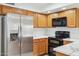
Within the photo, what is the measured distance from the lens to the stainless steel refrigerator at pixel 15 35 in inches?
91.7

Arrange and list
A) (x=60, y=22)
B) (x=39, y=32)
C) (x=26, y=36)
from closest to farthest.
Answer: (x=26, y=36) → (x=60, y=22) → (x=39, y=32)

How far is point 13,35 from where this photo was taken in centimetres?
240

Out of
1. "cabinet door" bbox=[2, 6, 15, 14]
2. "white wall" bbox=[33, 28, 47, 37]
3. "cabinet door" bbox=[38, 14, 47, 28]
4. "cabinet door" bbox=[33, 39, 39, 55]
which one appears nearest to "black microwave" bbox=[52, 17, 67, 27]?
"cabinet door" bbox=[38, 14, 47, 28]

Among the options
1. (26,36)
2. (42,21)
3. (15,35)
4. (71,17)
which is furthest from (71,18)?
(15,35)

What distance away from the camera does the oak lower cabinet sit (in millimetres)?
3317

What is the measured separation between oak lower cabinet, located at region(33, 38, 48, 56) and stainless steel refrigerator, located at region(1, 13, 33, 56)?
23.5 inches

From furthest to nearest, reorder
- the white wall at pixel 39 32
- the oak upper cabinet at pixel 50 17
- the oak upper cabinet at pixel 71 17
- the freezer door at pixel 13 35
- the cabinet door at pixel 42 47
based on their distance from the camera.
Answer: the white wall at pixel 39 32 < the oak upper cabinet at pixel 50 17 < the cabinet door at pixel 42 47 < the oak upper cabinet at pixel 71 17 < the freezer door at pixel 13 35

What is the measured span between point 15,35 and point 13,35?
2.0 inches

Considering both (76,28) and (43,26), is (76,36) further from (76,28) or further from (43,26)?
(43,26)

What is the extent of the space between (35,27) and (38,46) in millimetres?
646

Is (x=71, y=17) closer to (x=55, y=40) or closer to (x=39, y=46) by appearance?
(x=55, y=40)

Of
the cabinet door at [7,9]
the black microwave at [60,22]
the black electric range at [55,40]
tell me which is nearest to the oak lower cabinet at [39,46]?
the black electric range at [55,40]

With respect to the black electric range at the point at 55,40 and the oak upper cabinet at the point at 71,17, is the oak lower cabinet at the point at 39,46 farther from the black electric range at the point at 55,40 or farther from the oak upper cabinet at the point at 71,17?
the oak upper cabinet at the point at 71,17

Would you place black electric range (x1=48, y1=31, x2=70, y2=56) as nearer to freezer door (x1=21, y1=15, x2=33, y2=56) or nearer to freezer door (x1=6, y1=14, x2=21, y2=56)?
freezer door (x1=21, y1=15, x2=33, y2=56)
